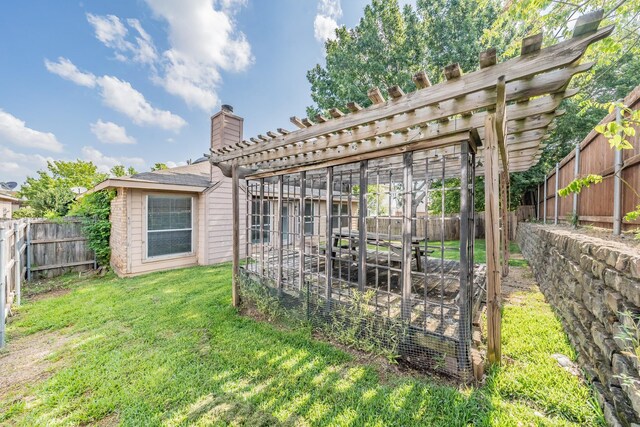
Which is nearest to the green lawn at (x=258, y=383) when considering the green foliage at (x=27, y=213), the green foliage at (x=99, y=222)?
the green foliage at (x=99, y=222)

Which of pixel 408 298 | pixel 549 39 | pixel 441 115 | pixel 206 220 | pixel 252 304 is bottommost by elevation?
pixel 252 304

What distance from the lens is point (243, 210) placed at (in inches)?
339

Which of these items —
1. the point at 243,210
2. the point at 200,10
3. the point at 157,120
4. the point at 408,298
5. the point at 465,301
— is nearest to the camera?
the point at 465,301

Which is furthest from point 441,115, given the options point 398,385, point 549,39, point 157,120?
point 157,120

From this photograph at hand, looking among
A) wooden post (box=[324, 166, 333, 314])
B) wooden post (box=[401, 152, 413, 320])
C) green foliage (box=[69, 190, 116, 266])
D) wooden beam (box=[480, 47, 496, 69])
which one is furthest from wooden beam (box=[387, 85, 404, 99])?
green foliage (box=[69, 190, 116, 266])

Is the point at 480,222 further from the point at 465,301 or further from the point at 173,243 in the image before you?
the point at 173,243

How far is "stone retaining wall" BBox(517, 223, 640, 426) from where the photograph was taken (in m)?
1.47

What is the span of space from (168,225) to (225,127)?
11.7ft

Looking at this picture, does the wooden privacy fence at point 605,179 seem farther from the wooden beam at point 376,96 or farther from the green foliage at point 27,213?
the green foliage at point 27,213

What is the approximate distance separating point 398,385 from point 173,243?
7085 mm

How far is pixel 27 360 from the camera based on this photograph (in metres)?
2.89

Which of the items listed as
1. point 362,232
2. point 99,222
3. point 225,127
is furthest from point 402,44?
point 99,222

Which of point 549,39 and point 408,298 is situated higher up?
point 549,39

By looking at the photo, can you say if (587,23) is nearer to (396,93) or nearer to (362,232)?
(396,93)
